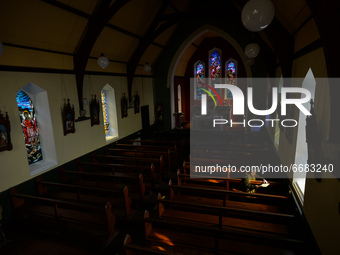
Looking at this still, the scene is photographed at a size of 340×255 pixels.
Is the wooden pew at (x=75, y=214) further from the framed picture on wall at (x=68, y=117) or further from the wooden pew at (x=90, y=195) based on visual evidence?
the framed picture on wall at (x=68, y=117)

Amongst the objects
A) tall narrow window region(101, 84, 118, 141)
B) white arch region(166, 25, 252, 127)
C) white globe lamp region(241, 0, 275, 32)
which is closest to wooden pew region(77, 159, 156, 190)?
tall narrow window region(101, 84, 118, 141)

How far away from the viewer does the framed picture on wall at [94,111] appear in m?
7.53

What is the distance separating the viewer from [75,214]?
446 centimetres

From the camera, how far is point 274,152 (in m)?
7.59

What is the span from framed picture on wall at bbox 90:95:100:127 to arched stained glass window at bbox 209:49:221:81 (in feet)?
32.7

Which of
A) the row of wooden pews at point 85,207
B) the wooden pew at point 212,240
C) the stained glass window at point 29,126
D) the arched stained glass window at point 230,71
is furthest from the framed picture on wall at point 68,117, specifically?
the arched stained glass window at point 230,71

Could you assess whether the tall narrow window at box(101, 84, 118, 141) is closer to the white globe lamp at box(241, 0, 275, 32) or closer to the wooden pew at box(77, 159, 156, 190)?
the wooden pew at box(77, 159, 156, 190)

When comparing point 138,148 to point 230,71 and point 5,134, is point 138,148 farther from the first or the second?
point 230,71

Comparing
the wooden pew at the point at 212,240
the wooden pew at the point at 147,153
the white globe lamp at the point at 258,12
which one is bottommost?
the wooden pew at the point at 212,240

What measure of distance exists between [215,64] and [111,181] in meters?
11.8

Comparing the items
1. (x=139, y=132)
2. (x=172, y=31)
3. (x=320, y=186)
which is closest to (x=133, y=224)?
(x=320, y=186)

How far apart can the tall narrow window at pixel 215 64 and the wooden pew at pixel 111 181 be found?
11267 mm

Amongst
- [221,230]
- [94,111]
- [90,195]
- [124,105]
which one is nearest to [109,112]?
[124,105]

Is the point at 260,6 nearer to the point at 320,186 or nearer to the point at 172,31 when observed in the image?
the point at 320,186
